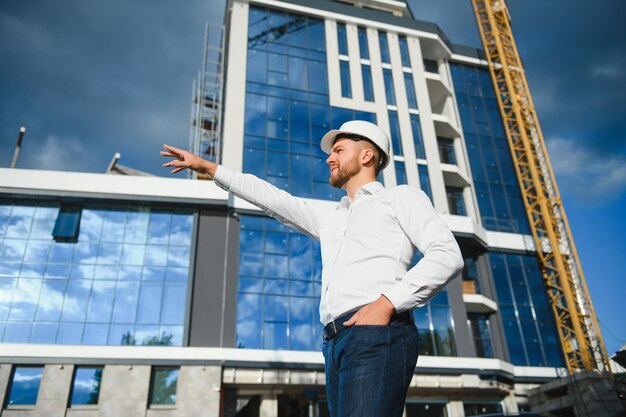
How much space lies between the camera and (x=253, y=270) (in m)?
25.4

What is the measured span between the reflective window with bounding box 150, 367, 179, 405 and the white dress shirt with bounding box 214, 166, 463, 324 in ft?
70.9

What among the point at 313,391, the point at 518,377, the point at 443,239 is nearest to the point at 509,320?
the point at 518,377

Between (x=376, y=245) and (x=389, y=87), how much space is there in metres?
33.7

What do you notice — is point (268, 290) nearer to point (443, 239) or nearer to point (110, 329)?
point (110, 329)

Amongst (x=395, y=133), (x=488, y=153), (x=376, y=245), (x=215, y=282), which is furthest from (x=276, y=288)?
(x=376, y=245)

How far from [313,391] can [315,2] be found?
25390 mm

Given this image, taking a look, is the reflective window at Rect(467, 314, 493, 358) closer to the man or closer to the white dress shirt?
the man

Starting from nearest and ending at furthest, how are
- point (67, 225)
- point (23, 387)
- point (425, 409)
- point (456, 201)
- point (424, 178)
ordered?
point (23, 387), point (67, 225), point (425, 409), point (424, 178), point (456, 201)

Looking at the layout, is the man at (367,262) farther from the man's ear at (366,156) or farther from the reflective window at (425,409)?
the reflective window at (425,409)

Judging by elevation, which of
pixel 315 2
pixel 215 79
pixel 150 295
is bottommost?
pixel 150 295

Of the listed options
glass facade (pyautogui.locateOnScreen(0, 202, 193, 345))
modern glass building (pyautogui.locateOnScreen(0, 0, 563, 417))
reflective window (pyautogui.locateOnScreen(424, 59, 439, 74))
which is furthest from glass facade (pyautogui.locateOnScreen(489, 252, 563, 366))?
glass facade (pyautogui.locateOnScreen(0, 202, 193, 345))

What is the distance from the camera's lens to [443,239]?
2.45 meters

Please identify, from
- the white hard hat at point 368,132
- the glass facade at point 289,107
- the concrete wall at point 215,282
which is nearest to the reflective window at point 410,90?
the glass facade at point 289,107

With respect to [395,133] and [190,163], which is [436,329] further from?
[190,163]
